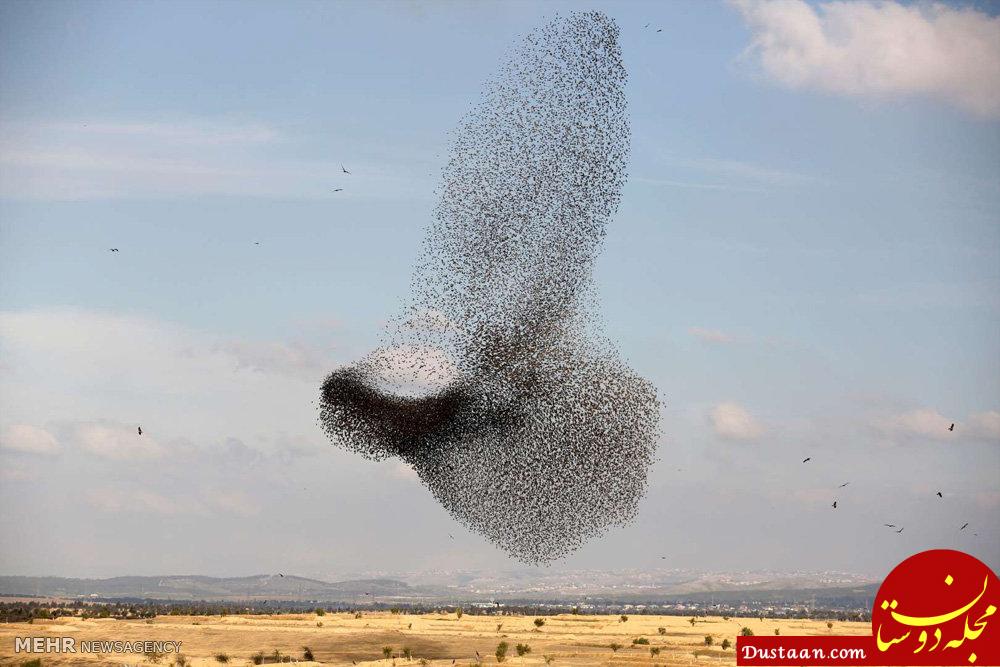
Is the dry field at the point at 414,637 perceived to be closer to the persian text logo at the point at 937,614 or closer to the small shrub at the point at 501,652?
the small shrub at the point at 501,652

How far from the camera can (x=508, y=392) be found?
66.3 m

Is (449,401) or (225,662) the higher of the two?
(449,401)

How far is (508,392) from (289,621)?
126 feet

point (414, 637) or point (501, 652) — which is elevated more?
point (414, 637)

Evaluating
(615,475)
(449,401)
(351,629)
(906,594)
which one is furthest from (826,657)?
(351,629)

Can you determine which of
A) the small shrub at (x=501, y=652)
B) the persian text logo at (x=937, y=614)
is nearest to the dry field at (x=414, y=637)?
the small shrub at (x=501, y=652)

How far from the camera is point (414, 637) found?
264 feet

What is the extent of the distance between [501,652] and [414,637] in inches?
539

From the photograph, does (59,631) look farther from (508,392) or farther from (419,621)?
(508,392)

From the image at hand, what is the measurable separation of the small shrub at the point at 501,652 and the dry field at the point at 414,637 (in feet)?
1.19

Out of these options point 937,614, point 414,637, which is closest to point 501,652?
point 414,637

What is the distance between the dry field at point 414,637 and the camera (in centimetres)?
6731

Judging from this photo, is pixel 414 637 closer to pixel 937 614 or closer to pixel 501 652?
pixel 501 652

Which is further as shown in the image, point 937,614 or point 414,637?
point 414,637
